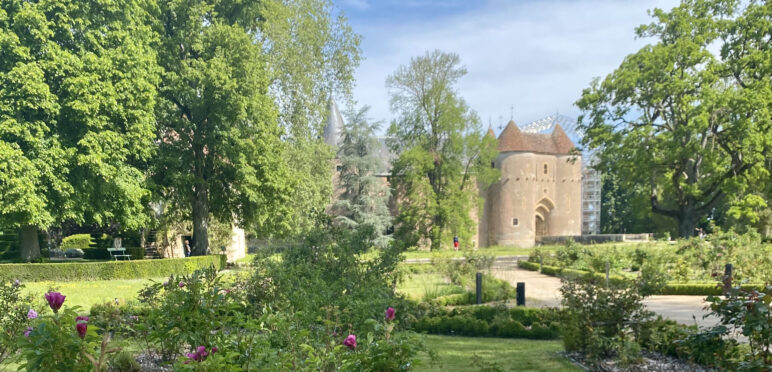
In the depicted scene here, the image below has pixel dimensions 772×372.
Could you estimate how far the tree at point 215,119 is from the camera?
59.6 feet

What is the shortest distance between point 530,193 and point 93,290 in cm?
3365

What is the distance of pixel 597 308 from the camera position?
19.7ft

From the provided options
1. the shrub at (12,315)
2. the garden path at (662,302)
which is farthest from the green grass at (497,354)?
the shrub at (12,315)

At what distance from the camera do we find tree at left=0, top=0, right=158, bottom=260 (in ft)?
49.7

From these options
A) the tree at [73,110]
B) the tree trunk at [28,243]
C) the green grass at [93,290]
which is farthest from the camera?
the tree trunk at [28,243]

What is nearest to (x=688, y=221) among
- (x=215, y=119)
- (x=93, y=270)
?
(x=215, y=119)

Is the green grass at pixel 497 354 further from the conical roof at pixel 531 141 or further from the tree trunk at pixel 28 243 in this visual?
the conical roof at pixel 531 141

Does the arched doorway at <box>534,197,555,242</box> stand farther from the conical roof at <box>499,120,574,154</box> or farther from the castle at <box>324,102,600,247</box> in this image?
the conical roof at <box>499,120,574,154</box>

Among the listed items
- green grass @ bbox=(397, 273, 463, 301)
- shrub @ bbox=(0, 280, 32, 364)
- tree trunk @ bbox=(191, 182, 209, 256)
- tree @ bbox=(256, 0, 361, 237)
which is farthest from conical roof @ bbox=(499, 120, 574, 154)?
shrub @ bbox=(0, 280, 32, 364)

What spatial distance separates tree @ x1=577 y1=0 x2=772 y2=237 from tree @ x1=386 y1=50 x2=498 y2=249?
326 inches

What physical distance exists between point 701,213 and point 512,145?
58.2 ft

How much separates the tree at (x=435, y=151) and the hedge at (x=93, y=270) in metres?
15.7

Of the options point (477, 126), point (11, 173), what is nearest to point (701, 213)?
point (477, 126)

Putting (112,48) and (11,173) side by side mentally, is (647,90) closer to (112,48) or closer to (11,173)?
(112,48)
